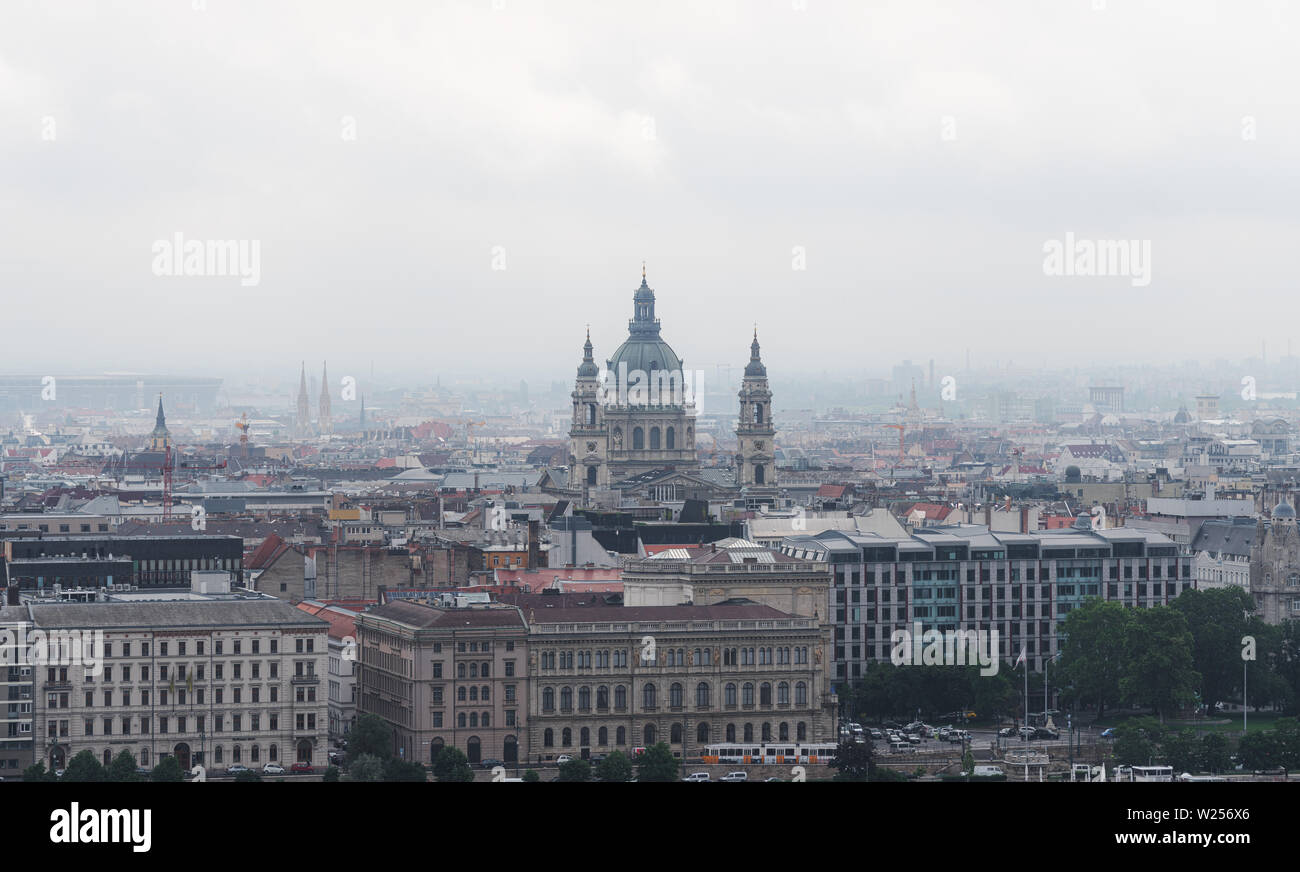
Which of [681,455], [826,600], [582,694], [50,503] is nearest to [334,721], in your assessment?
[582,694]

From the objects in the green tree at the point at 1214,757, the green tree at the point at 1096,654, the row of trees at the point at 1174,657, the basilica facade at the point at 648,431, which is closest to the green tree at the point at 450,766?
the green tree at the point at 1214,757

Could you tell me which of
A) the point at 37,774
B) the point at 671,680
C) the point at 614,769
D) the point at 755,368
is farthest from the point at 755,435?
the point at 37,774

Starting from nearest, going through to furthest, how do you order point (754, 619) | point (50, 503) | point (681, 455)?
point (754, 619), point (50, 503), point (681, 455)

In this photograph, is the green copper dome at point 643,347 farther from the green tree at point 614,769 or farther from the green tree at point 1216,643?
the green tree at point 614,769

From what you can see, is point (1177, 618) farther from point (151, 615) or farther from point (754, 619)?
point (151, 615)

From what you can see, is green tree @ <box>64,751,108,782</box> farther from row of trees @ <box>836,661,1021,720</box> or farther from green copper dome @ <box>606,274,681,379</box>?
green copper dome @ <box>606,274,681,379</box>
